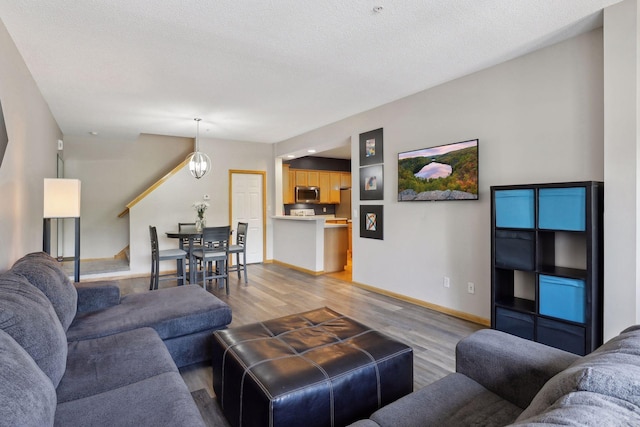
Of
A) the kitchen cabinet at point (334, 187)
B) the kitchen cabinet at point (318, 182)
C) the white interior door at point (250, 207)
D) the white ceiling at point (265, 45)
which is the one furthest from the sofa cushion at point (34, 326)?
the kitchen cabinet at point (334, 187)

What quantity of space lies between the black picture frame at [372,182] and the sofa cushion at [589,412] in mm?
3921

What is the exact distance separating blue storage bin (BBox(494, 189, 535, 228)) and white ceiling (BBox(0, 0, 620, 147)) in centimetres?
127

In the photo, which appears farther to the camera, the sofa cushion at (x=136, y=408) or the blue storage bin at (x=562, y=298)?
the blue storage bin at (x=562, y=298)

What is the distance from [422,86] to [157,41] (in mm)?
2728

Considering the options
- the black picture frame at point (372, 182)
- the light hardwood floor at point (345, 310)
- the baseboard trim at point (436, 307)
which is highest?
the black picture frame at point (372, 182)

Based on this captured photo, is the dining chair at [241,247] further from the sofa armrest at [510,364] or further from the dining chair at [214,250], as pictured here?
the sofa armrest at [510,364]

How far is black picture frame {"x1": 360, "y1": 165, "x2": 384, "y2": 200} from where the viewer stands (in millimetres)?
4607

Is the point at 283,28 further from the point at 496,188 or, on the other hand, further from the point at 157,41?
the point at 496,188

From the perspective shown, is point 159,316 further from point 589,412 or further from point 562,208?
point 562,208

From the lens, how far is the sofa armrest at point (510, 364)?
4.38ft

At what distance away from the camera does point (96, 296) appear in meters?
2.62

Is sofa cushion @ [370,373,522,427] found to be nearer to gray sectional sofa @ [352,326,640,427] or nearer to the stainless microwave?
gray sectional sofa @ [352,326,640,427]

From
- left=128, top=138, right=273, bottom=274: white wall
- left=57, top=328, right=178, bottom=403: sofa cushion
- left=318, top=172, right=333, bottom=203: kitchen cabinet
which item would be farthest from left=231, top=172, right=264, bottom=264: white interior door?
left=57, top=328, right=178, bottom=403: sofa cushion

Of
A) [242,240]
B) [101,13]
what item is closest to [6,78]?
[101,13]
